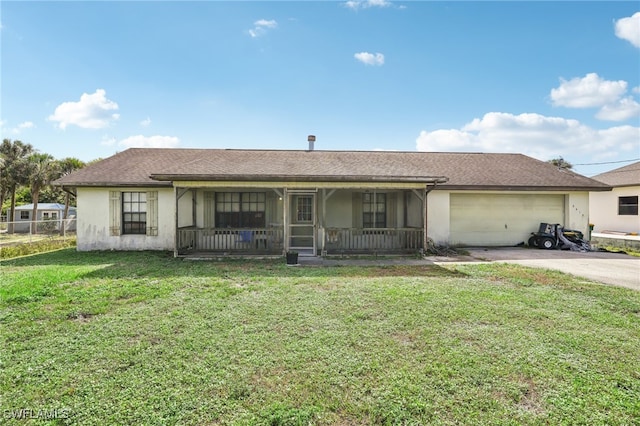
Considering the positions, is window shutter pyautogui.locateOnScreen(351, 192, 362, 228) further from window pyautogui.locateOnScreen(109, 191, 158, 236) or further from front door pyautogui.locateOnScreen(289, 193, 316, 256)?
window pyautogui.locateOnScreen(109, 191, 158, 236)

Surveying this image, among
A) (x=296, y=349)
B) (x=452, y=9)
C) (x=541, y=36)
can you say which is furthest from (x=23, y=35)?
(x=541, y=36)

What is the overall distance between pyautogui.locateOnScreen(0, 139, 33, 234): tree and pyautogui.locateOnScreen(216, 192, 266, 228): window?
25485 mm

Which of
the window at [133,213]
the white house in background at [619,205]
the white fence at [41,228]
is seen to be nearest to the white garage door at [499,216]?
the white house in background at [619,205]

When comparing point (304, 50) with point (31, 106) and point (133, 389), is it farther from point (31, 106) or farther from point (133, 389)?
point (133, 389)

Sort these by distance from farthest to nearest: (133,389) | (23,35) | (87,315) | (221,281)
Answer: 1. (23,35)
2. (221,281)
3. (87,315)
4. (133,389)

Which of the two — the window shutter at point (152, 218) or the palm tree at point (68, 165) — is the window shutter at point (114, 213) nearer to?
the window shutter at point (152, 218)

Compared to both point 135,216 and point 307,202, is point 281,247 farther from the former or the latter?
point 135,216

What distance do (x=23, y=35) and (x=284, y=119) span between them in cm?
1194

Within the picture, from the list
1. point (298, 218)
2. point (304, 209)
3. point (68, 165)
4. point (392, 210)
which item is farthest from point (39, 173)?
point (392, 210)

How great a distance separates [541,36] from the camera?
12062mm

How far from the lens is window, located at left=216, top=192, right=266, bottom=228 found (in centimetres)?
1227

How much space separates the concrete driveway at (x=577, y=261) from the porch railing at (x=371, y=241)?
1.34 metres

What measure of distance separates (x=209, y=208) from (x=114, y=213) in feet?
11.2

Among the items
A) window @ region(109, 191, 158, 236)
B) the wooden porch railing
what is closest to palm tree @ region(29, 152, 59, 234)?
window @ region(109, 191, 158, 236)
